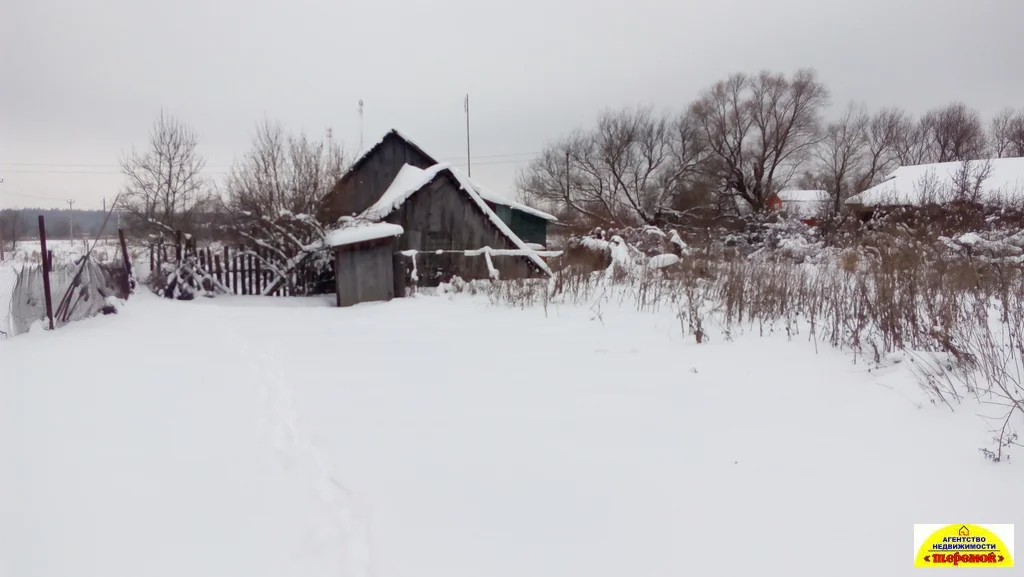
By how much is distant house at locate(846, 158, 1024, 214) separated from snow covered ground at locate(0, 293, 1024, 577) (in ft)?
55.9

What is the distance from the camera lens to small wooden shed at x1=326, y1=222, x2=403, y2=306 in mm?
12117

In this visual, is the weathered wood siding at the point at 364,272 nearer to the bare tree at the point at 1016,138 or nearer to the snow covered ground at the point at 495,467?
the snow covered ground at the point at 495,467

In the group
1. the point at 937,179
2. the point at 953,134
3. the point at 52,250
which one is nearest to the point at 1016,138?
the point at 953,134

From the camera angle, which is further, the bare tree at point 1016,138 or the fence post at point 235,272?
the bare tree at point 1016,138

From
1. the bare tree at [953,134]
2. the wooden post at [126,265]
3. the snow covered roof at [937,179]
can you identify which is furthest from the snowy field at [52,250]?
the bare tree at [953,134]

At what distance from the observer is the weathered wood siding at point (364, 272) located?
1214 centimetres

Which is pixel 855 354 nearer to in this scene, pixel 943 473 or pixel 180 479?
pixel 943 473

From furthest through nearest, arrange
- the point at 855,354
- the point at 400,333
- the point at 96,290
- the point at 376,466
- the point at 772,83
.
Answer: the point at 772,83
the point at 96,290
the point at 400,333
the point at 855,354
the point at 376,466

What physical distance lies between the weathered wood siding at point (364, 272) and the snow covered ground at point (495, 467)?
6.32 metres

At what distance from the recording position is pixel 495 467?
10.8ft

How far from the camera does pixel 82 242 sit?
1021 centimetres

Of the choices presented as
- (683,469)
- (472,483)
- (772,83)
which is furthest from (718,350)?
(772,83)

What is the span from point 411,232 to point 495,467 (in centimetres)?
1321

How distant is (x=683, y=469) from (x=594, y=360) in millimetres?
2419
